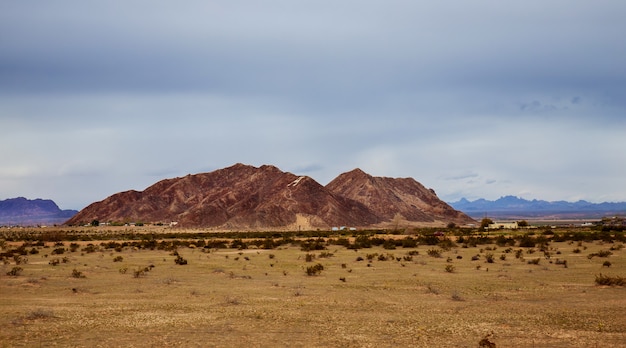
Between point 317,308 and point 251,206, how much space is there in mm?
131863

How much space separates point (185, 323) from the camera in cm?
1592

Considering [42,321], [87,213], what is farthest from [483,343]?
[87,213]

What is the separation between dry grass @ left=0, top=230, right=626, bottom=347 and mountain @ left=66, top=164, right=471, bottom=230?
353ft

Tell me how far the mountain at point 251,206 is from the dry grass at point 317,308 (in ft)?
353

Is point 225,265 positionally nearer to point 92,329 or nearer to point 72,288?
point 72,288

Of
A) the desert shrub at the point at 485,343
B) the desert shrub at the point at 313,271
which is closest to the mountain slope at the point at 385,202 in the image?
the desert shrub at the point at 313,271

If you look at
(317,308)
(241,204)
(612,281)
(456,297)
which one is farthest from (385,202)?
(317,308)

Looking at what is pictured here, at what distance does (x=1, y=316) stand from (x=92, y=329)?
398 centimetres

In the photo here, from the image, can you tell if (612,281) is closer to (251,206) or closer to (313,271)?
(313,271)

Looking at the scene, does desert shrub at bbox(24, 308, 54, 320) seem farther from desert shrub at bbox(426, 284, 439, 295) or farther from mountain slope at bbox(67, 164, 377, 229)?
mountain slope at bbox(67, 164, 377, 229)

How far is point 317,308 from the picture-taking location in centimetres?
1842

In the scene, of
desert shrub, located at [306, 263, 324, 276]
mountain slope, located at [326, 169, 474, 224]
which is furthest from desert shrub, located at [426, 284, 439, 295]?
mountain slope, located at [326, 169, 474, 224]

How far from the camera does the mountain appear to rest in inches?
5546

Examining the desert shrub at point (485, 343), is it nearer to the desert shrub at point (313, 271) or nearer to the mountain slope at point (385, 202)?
the desert shrub at point (313, 271)
